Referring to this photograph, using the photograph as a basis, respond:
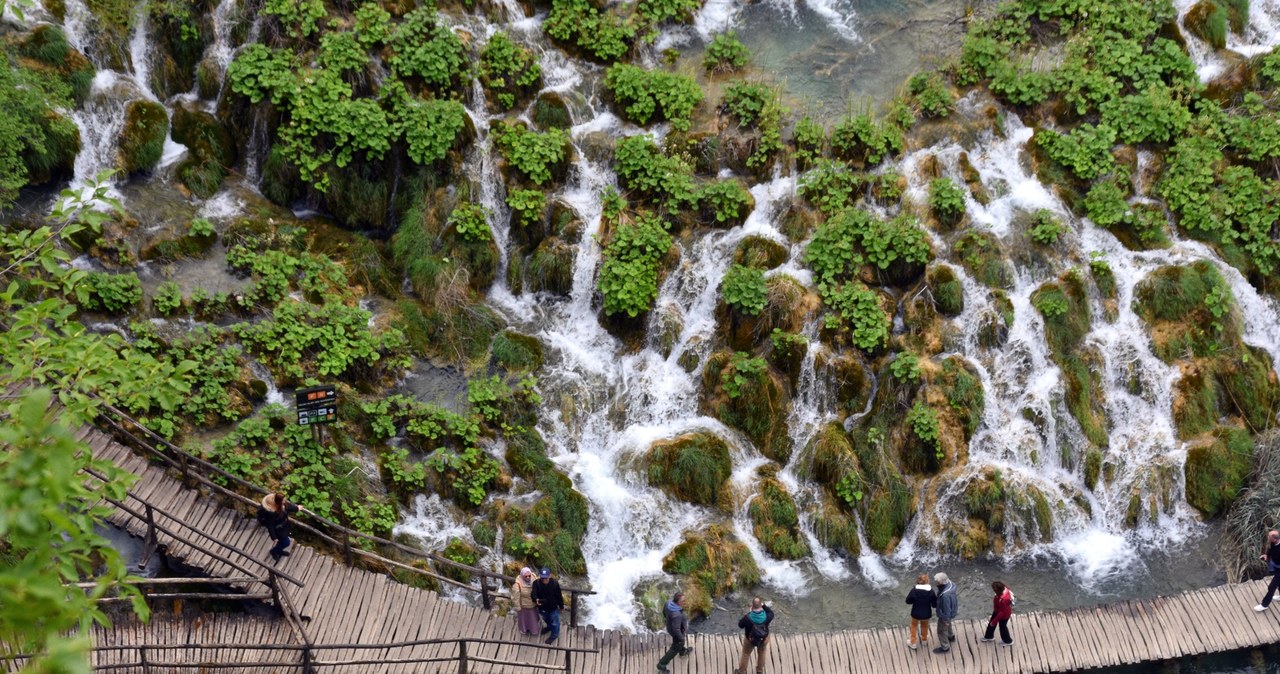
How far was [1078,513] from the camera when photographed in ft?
60.0

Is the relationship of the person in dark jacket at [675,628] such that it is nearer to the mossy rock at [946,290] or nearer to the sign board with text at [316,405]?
the sign board with text at [316,405]

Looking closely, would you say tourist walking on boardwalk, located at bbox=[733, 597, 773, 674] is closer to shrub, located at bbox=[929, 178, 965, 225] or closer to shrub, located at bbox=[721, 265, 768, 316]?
shrub, located at bbox=[721, 265, 768, 316]

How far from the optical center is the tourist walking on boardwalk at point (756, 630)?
14.5 metres

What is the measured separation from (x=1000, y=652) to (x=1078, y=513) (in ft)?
13.4

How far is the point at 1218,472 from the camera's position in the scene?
1823 centimetres

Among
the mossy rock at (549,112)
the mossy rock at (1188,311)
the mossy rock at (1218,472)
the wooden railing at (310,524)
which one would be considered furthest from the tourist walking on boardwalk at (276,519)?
the mossy rock at (1188,311)

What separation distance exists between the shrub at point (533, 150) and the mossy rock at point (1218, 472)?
14.2 meters

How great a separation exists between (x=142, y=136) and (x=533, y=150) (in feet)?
27.4

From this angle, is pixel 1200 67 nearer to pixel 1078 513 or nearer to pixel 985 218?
pixel 985 218

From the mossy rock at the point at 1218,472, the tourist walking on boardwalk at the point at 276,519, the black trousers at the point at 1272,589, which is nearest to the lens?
the tourist walking on boardwalk at the point at 276,519

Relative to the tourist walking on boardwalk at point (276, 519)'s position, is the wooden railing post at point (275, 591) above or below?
below

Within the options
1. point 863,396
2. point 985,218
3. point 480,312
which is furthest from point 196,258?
point 985,218

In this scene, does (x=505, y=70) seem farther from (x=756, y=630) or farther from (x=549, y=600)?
(x=756, y=630)

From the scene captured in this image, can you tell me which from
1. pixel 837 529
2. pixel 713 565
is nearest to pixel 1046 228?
pixel 837 529
